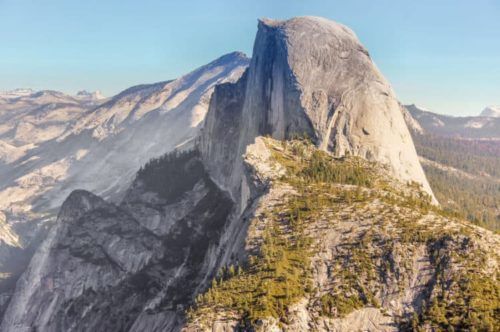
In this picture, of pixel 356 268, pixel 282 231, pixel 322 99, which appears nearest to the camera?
pixel 356 268

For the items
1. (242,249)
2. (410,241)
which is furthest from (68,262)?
(410,241)

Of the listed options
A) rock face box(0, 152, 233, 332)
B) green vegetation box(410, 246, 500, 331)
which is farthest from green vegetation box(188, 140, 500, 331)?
rock face box(0, 152, 233, 332)

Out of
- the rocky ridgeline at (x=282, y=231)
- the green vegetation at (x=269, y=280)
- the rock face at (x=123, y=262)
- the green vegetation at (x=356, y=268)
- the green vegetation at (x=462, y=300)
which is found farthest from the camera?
the rock face at (x=123, y=262)

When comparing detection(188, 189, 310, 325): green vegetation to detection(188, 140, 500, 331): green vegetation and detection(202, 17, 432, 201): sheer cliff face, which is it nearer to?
detection(188, 140, 500, 331): green vegetation

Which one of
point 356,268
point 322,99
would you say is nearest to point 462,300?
point 356,268

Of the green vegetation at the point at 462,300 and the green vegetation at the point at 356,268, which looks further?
the green vegetation at the point at 356,268

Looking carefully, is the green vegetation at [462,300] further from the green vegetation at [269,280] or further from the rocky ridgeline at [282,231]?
the green vegetation at [269,280]

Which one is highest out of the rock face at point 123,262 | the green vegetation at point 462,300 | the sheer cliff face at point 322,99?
the sheer cliff face at point 322,99

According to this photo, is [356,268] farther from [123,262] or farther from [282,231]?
[123,262]

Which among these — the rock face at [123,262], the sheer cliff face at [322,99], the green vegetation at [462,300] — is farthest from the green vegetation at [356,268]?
the sheer cliff face at [322,99]
